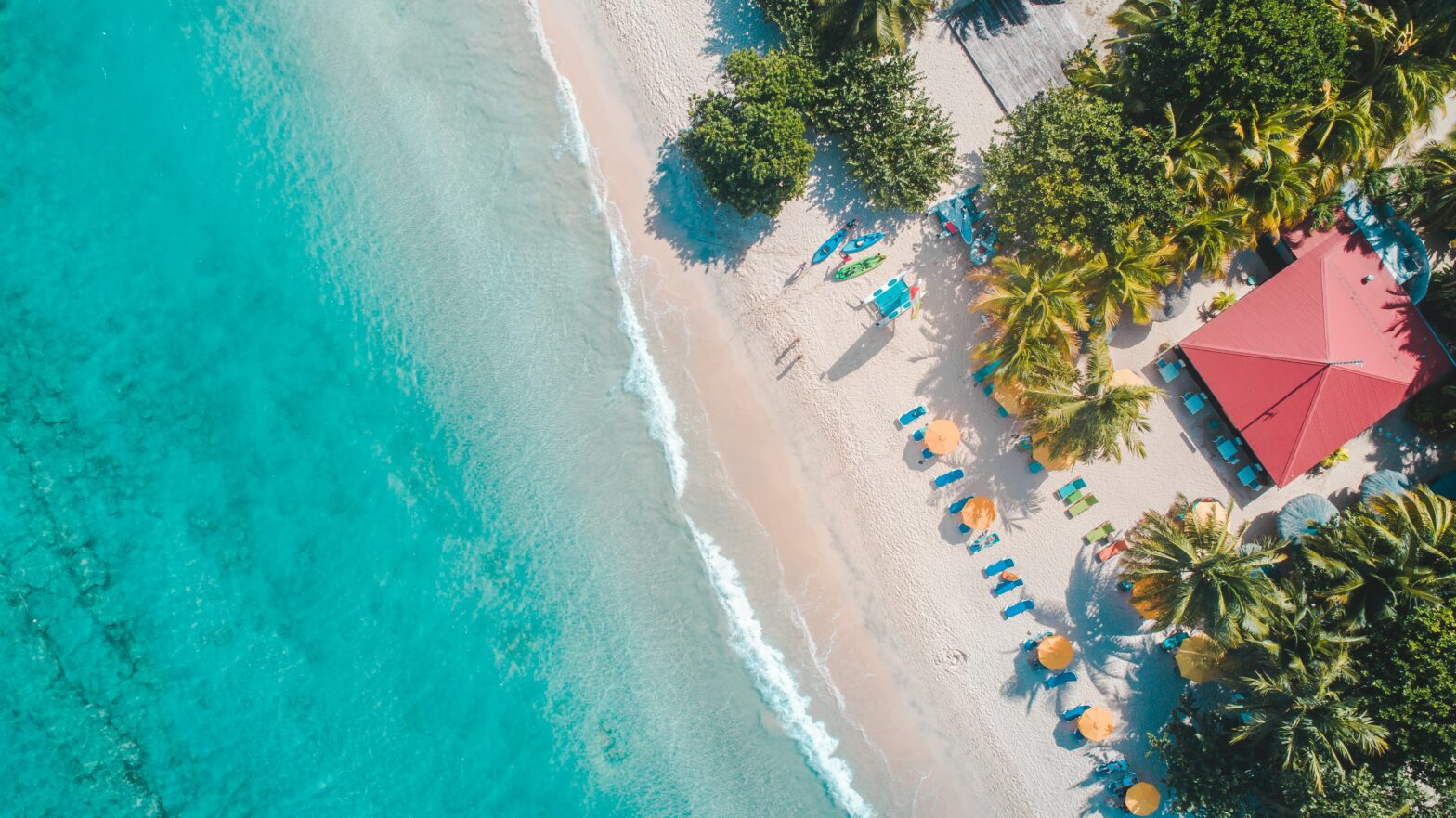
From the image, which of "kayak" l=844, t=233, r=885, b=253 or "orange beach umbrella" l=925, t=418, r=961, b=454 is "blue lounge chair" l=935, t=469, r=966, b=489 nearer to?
"orange beach umbrella" l=925, t=418, r=961, b=454

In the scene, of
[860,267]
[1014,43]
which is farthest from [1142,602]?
[1014,43]

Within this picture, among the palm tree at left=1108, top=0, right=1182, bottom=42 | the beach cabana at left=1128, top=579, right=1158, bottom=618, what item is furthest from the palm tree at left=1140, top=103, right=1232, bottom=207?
the beach cabana at left=1128, top=579, right=1158, bottom=618

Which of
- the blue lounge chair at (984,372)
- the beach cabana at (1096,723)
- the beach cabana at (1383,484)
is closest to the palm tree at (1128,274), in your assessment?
the blue lounge chair at (984,372)

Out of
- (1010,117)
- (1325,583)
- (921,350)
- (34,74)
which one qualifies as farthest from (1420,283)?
(34,74)

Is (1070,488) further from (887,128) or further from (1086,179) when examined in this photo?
A: (887,128)

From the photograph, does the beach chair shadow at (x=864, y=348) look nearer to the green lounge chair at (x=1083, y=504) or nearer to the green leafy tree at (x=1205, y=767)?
the green lounge chair at (x=1083, y=504)

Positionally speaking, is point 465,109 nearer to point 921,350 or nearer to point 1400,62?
point 921,350
